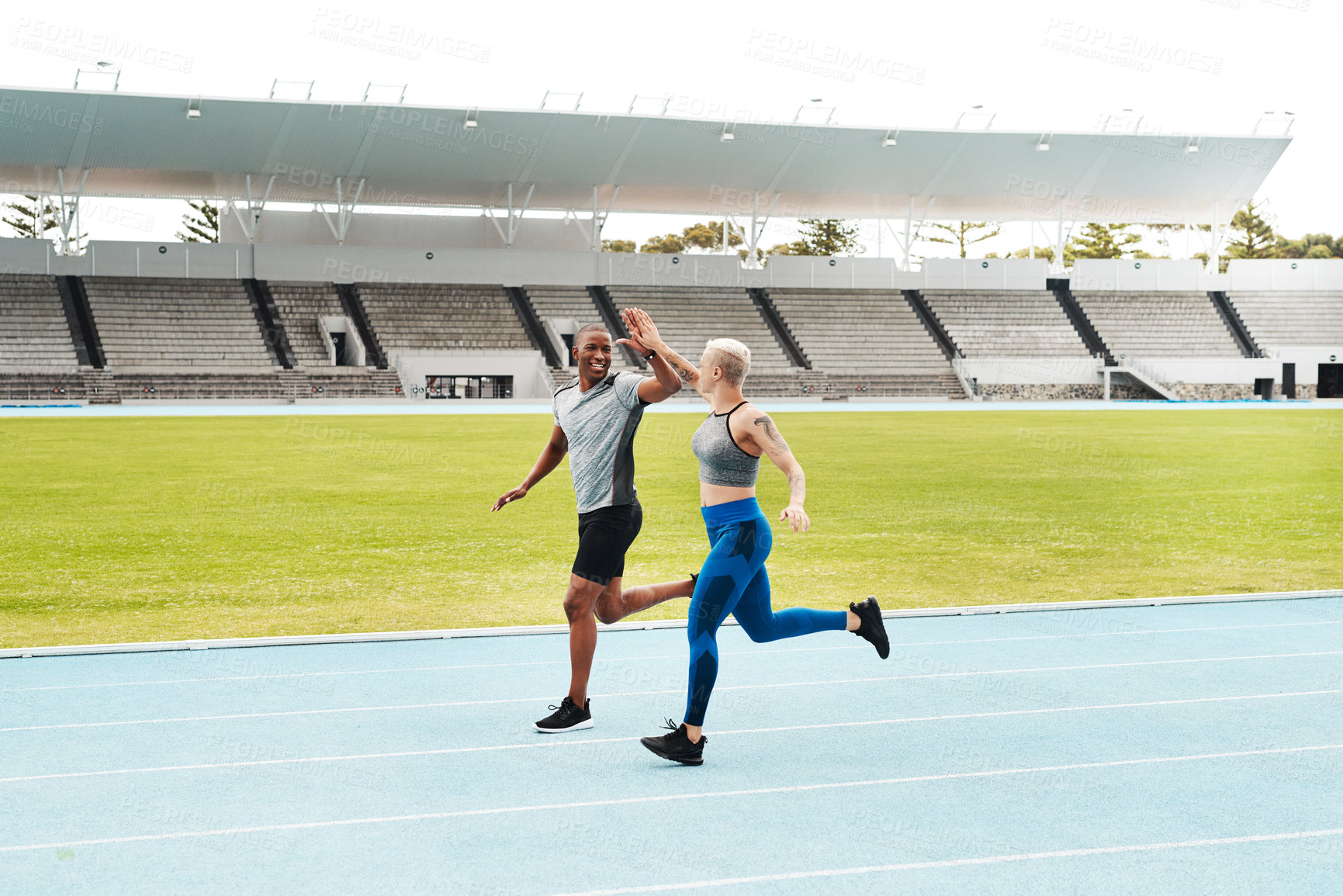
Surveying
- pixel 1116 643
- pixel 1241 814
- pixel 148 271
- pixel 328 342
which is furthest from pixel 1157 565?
pixel 148 271

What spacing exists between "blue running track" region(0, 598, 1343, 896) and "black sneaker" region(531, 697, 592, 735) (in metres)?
0.08

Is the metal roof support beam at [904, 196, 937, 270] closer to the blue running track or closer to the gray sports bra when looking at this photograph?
the blue running track

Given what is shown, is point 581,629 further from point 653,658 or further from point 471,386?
point 471,386

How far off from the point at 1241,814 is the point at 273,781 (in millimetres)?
3585

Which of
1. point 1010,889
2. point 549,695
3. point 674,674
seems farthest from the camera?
point 674,674

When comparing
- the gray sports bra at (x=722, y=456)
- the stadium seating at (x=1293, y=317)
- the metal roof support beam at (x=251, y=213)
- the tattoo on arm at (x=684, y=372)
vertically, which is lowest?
the gray sports bra at (x=722, y=456)

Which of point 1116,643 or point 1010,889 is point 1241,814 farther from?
point 1116,643

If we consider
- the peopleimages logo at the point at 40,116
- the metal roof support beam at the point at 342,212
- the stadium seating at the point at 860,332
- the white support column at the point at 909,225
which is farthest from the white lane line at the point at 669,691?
the white support column at the point at 909,225

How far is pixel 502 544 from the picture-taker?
38.0 ft

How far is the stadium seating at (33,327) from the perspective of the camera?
43281mm

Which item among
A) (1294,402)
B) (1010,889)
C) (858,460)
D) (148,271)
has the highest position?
(148,271)

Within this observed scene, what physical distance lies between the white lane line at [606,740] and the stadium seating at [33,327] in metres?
43.1

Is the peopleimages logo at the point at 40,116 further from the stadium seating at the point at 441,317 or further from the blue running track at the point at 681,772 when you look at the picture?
the blue running track at the point at 681,772

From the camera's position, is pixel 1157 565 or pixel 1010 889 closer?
pixel 1010 889
